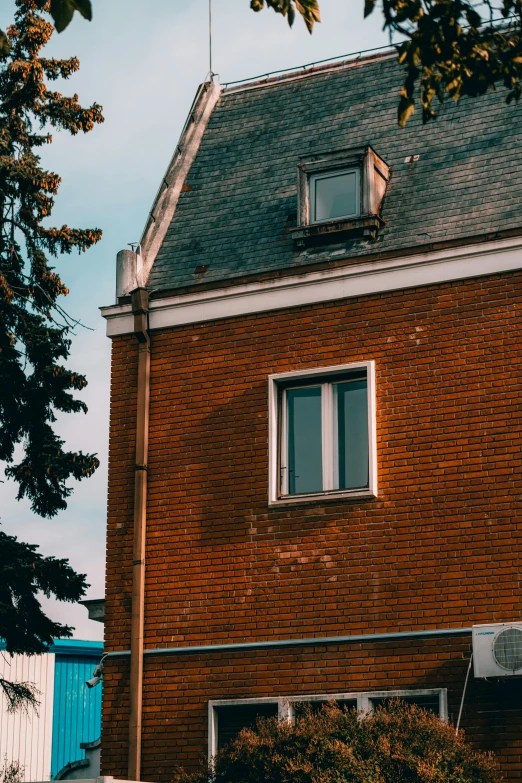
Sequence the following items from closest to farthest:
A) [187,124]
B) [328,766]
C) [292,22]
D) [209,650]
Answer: [292,22]
[328,766]
[209,650]
[187,124]

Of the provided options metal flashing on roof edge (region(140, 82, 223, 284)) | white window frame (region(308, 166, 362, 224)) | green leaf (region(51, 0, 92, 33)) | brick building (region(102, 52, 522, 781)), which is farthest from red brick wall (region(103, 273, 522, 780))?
green leaf (region(51, 0, 92, 33))

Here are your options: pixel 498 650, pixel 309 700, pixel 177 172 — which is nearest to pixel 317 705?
pixel 309 700

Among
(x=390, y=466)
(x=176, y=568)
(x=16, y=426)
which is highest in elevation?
(x=16, y=426)

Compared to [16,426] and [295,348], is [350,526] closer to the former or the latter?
[295,348]

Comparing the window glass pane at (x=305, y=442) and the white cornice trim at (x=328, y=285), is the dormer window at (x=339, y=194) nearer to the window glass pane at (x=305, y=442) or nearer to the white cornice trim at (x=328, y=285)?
the white cornice trim at (x=328, y=285)

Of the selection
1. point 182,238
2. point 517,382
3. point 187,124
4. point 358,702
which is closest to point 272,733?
point 358,702

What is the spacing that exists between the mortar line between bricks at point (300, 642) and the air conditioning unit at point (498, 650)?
1.84 feet

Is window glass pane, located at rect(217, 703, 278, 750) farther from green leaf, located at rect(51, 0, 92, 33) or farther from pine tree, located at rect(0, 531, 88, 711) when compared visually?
green leaf, located at rect(51, 0, 92, 33)

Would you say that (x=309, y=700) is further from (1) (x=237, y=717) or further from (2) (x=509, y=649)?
(2) (x=509, y=649)

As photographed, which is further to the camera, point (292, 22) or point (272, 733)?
point (272, 733)

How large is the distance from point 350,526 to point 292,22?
6739 mm

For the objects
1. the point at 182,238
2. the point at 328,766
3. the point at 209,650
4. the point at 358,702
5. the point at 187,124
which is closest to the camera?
the point at 328,766

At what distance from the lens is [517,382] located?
14.2 metres

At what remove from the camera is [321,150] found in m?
17.3
